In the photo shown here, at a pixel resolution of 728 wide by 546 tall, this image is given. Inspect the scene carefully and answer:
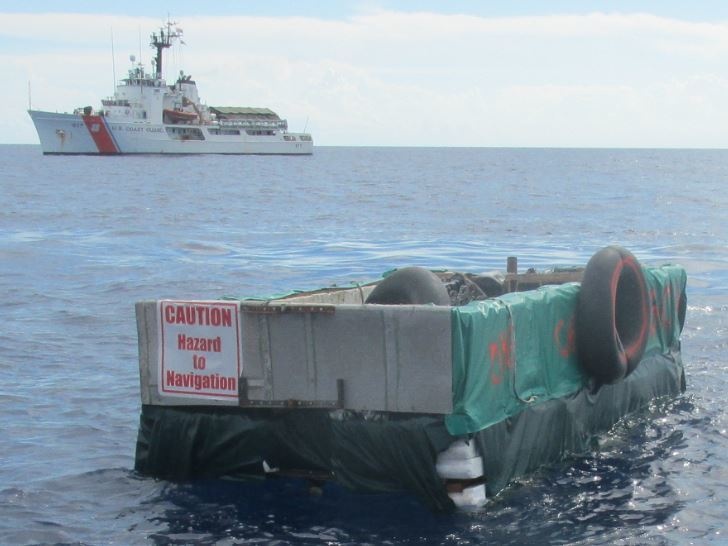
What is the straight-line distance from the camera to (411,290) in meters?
10.1

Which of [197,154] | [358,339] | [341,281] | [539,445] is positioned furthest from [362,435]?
[197,154]

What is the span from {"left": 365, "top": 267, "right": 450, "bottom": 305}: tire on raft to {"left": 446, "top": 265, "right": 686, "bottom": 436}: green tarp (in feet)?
2.25

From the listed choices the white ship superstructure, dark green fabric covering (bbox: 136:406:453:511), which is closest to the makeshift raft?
dark green fabric covering (bbox: 136:406:453:511)

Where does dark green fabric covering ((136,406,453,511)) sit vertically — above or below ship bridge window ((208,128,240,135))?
below

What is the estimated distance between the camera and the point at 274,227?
132ft

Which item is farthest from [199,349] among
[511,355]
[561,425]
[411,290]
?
[561,425]

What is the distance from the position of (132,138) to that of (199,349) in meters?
114

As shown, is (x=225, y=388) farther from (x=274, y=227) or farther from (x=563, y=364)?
(x=274, y=227)

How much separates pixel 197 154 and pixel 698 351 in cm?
11422

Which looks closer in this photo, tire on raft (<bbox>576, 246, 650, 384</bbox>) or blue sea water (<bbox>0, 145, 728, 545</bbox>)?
blue sea water (<bbox>0, 145, 728, 545</bbox>)

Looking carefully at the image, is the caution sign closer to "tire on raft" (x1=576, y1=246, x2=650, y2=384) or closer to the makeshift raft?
the makeshift raft

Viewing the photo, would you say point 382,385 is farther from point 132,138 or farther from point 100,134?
point 100,134

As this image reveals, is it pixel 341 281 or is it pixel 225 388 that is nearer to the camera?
pixel 225 388

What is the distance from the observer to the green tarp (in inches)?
337
